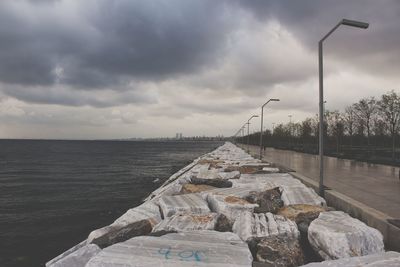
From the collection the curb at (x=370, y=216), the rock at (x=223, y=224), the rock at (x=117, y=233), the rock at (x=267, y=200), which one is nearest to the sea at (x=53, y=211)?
the rock at (x=117, y=233)

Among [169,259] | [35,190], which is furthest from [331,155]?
[169,259]

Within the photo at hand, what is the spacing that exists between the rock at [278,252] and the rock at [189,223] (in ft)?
3.44

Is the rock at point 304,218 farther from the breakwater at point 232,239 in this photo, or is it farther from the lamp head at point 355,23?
the lamp head at point 355,23

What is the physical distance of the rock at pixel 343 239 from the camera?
4.79 meters

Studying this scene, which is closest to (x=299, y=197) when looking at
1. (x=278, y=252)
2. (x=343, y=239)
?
(x=343, y=239)

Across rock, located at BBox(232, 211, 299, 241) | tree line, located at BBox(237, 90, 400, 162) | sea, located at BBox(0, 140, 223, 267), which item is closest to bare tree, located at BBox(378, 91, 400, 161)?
tree line, located at BBox(237, 90, 400, 162)

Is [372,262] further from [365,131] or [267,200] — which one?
[365,131]

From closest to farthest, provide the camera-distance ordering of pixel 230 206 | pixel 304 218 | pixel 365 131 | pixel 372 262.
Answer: pixel 372 262 → pixel 304 218 → pixel 230 206 → pixel 365 131

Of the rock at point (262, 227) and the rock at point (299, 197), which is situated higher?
the rock at point (299, 197)

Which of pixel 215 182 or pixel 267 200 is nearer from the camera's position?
pixel 267 200

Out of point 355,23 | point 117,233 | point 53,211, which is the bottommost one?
point 53,211

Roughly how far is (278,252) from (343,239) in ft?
3.14

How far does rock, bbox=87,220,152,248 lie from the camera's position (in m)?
5.65

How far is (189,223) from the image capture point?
5875 mm
